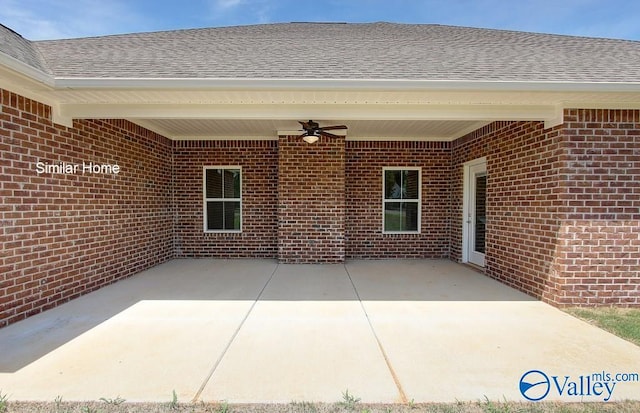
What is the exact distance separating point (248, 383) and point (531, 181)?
5.05 m

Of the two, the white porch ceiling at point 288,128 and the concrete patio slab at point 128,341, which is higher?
the white porch ceiling at point 288,128

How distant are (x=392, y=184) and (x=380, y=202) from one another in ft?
1.85

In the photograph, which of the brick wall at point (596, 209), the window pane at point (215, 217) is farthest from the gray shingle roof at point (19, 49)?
the brick wall at point (596, 209)

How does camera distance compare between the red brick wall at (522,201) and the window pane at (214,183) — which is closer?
the red brick wall at (522,201)

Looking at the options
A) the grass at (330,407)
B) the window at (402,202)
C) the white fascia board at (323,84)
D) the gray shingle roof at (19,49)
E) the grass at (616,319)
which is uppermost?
the gray shingle roof at (19,49)

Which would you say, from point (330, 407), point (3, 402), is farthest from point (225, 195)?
point (330, 407)

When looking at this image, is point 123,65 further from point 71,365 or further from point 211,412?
point 211,412

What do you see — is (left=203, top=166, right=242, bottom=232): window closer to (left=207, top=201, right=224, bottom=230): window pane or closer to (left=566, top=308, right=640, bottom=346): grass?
(left=207, top=201, right=224, bottom=230): window pane

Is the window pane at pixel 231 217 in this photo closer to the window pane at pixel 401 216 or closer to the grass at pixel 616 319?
the window pane at pixel 401 216

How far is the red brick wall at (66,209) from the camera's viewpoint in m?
3.99

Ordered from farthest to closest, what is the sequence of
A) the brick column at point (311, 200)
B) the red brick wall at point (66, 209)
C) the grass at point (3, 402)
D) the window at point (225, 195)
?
the window at point (225, 195), the brick column at point (311, 200), the red brick wall at point (66, 209), the grass at point (3, 402)

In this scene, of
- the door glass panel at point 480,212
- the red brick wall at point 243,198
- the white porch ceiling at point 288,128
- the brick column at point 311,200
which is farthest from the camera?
the red brick wall at point 243,198

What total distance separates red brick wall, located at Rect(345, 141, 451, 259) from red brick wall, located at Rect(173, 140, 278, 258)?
198 centimetres

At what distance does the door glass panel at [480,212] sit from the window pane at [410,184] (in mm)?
1488
